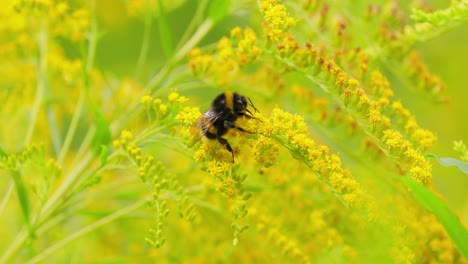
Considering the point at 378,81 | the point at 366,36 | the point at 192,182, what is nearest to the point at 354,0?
the point at 366,36

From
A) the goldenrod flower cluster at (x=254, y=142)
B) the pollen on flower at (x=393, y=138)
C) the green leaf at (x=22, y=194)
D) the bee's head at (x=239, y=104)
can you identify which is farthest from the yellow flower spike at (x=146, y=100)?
the pollen on flower at (x=393, y=138)

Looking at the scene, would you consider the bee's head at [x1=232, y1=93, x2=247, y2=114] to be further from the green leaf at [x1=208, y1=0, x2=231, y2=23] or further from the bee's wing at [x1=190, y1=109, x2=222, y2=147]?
the green leaf at [x1=208, y1=0, x2=231, y2=23]

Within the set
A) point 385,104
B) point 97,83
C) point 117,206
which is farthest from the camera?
point 117,206

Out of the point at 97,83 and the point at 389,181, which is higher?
the point at 389,181

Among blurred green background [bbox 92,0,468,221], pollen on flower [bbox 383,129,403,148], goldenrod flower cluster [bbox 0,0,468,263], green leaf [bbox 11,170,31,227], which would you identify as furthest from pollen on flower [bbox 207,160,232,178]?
blurred green background [bbox 92,0,468,221]

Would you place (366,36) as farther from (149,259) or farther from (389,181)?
(149,259)

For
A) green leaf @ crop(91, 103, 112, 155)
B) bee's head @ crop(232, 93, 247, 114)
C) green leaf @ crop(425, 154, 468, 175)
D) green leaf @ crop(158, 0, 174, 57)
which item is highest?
green leaf @ crop(425, 154, 468, 175)

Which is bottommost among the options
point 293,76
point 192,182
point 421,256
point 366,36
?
point 192,182
